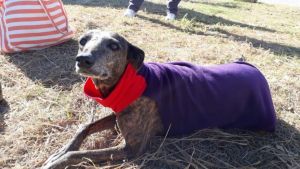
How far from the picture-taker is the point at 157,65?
326 centimetres

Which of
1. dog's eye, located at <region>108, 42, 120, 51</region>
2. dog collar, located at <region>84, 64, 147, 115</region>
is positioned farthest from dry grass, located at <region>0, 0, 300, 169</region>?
dog's eye, located at <region>108, 42, 120, 51</region>

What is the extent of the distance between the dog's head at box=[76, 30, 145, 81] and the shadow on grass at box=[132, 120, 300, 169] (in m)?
0.70

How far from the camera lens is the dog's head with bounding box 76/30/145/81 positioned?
2.81m

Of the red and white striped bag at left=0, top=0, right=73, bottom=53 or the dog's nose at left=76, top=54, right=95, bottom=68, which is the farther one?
the red and white striped bag at left=0, top=0, right=73, bottom=53

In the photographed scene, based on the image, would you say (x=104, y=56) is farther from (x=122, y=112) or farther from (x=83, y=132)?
(x=83, y=132)

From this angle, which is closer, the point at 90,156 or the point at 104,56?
the point at 104,56

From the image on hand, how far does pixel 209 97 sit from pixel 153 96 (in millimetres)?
511

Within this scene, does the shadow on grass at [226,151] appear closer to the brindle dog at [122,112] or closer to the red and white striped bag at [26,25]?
the brindle dog at [122,112]

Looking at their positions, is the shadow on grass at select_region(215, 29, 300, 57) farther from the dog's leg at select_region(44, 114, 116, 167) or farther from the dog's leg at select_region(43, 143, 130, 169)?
the dog's leg at select_region(43, 143, 130, 169)

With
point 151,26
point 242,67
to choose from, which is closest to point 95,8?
point 151,26

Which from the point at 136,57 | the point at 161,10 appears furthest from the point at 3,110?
the point at 161,10

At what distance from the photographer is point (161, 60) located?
16.4ft

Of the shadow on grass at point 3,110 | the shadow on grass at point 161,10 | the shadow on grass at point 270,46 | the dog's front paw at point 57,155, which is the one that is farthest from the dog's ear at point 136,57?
the shadow on grass at point 161,10

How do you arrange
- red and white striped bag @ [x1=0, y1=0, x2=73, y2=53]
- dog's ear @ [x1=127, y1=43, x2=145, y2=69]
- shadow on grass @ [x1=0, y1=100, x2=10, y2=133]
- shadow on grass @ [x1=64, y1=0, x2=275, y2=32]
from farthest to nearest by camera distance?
shadow on grass @ [x1=64, y1=0, x2=275, y2=32] < red and white striped bag @ [x1=0, y1=0, x2=73, y2=53] < shadow on grass @ [x1=0, y1=100, x2=10, y2=133] < dog's ear @ [x1=127, y1=43, x2=145, y2=69]
